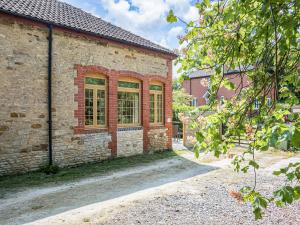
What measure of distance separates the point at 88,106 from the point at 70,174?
269cm

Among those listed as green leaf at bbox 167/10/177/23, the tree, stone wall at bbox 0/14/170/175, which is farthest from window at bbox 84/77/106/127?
green leaf at bbox 167/10/177/23

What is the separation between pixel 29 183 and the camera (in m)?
7.02

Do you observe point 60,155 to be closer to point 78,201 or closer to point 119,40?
point 78,201

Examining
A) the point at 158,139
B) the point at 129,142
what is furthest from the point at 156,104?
the point at 129,142

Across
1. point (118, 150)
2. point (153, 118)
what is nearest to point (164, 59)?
point (153, 118)

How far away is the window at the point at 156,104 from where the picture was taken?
12.3 metres

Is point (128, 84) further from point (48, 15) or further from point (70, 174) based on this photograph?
point (70, 174)

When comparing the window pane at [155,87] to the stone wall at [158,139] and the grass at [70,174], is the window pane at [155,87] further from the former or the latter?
the grass at [70,174]

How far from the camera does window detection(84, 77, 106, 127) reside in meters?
9.68

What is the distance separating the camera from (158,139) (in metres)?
12.4

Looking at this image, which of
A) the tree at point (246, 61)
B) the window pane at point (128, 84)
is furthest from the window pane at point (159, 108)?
the tree at point (246, 61)

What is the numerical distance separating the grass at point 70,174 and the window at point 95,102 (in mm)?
1559

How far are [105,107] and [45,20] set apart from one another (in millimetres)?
3689

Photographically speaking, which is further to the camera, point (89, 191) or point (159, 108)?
point (159, 108)
